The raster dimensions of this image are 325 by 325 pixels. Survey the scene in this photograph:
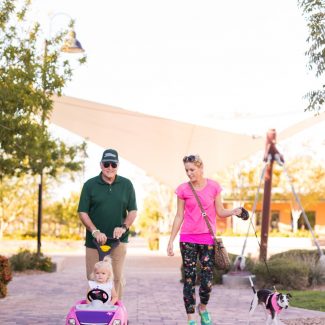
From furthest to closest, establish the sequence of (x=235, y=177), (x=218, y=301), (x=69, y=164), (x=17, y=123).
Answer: (x=235, y=177) < (x=69, y=164) < (x=218, y=301) < (x=17, y=123)

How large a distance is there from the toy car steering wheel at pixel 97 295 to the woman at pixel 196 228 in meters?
1.97

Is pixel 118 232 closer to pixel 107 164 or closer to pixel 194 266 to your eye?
pixel 107 164

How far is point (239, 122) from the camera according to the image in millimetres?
33625

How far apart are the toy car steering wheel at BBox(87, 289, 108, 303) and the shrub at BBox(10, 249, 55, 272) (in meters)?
15.1

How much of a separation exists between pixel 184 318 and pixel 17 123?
401 centimetres

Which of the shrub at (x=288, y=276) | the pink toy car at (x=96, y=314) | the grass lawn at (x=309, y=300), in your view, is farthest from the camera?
the shrub at (x=288, y=276)

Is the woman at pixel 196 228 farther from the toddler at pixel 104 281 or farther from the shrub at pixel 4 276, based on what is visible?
A: the shrub at pixel 4 276

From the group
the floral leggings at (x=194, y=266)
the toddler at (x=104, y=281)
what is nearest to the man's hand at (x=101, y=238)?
the toddler at (x=104, y=281)

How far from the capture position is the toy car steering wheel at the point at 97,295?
572 centimetres

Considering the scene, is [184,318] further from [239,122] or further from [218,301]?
[239,122]

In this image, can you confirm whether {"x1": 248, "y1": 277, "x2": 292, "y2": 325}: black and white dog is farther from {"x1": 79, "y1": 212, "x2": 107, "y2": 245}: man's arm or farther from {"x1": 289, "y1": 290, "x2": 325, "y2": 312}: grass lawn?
{"x1": 289, "y1": 290, "x2": 325, "y2": 312}: grass lawn

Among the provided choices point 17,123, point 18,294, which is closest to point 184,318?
point 17,123

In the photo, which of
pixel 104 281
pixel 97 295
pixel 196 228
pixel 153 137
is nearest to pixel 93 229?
pixel 104 281

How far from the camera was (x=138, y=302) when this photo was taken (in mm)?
12203
